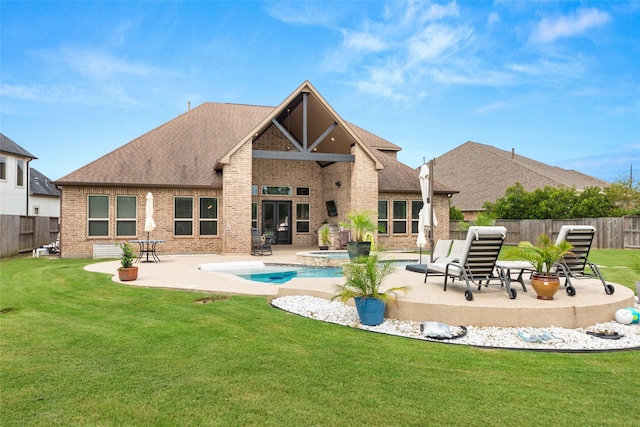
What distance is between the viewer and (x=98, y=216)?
699 inches

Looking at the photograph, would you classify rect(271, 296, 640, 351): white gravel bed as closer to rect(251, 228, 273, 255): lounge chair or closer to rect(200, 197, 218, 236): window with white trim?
rect(251, 228, 273, 255): lounge chair

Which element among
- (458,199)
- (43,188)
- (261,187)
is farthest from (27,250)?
(458,199)

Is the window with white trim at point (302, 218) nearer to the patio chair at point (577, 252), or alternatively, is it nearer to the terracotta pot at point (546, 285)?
the patio chair at point (577, 252)

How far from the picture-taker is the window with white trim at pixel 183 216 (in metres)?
18.6

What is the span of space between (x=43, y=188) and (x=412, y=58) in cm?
2912

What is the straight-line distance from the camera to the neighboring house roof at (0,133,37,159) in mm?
26119

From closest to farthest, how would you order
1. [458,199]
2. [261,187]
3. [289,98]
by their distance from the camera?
[289,98] → [261,187] → [458,199]

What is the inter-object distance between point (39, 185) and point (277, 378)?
35.0m

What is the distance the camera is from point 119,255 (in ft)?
57.3

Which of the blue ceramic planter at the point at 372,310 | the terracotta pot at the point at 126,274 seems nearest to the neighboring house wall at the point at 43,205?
the terracotta pot at the point at 126,274

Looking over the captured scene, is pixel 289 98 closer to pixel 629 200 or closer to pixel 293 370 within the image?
pixel 293 370

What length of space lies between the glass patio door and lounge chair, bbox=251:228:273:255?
123 inches

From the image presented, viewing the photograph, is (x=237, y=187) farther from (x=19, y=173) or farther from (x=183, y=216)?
(x=19, y=173)

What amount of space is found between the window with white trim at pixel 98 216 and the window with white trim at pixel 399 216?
13.5 meters
